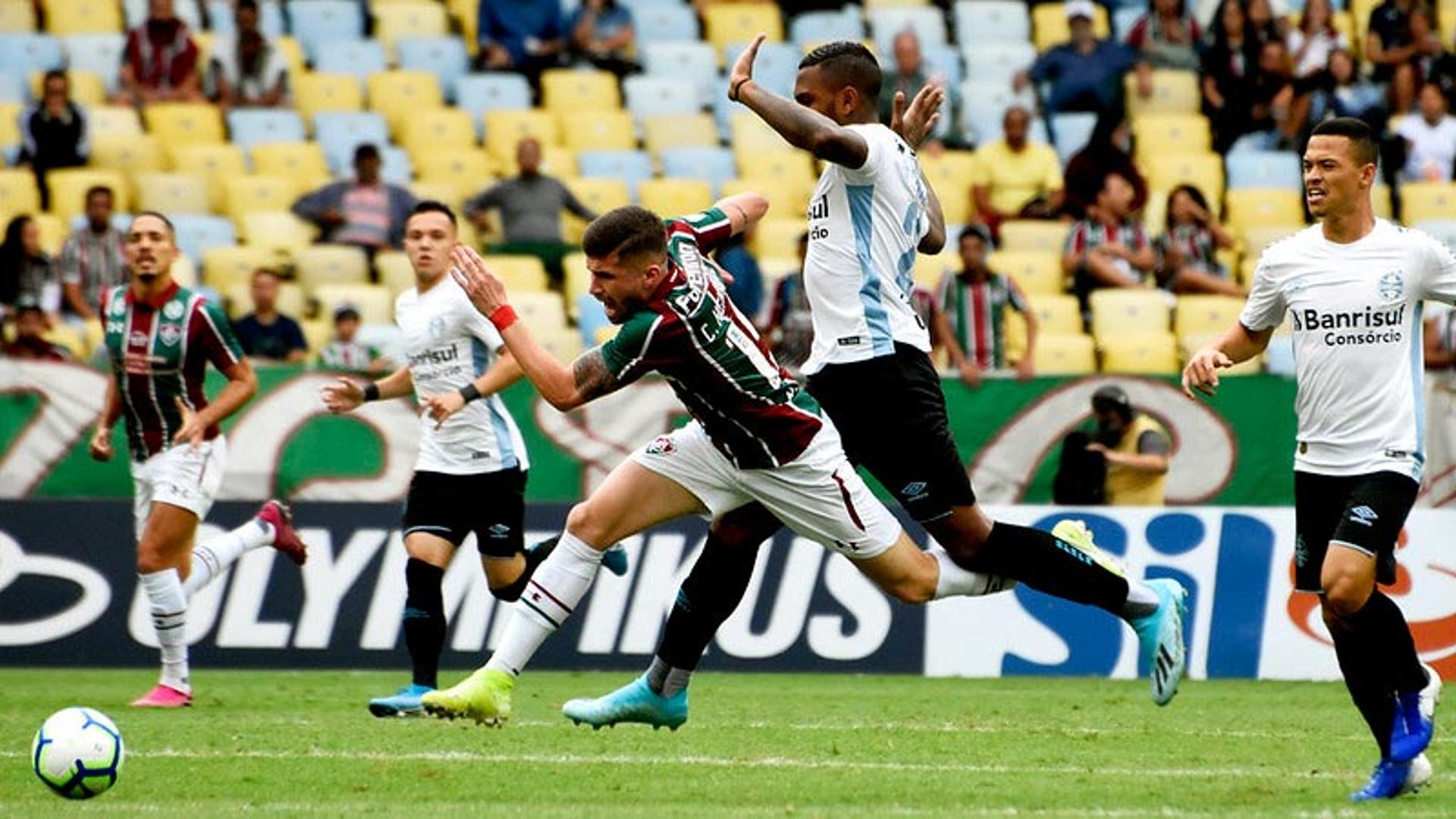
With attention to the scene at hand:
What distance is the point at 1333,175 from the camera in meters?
8.66

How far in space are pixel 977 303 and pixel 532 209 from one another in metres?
3.85

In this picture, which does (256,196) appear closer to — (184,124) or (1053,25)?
(184,124)

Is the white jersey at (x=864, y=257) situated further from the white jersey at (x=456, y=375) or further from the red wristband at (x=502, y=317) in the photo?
the white jersey at (x=456, y=375)

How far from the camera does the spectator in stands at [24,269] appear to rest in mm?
17641

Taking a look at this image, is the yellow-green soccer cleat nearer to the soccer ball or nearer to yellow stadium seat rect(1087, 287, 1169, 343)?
the soccer ball

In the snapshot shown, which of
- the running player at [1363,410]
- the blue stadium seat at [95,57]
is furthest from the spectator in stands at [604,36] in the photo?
the running player at [1363,410]

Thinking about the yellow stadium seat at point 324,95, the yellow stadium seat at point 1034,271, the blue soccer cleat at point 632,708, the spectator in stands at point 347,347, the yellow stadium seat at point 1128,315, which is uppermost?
the yellow stadium seat at point 324,95

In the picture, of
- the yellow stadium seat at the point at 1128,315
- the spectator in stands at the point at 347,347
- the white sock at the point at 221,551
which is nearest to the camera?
the white sock at the point at 221,551

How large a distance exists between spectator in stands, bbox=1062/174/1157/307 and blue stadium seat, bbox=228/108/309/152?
6228 mm

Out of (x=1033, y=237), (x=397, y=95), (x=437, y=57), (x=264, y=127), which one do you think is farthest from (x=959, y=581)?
(x=437, y=57)

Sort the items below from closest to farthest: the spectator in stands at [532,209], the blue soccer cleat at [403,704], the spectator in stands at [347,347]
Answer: the blue soccer cleat at [403,704], the spectator in stands at [347,347], the spectator in stands at [532,209]

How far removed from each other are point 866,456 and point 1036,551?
705 mm

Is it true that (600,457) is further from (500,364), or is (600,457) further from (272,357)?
(500,364)

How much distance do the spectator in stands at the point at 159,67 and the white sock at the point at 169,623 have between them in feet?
28.9
